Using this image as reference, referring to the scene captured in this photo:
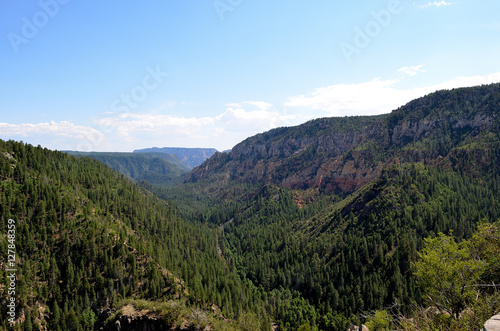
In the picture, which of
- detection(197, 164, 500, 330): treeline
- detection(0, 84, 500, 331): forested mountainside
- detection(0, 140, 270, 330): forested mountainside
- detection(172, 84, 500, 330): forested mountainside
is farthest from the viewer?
detection(172, 84, 500, 330): forested mountainside

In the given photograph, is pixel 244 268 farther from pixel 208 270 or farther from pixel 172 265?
pixel 172 265

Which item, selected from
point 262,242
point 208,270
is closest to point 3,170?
point 208,270

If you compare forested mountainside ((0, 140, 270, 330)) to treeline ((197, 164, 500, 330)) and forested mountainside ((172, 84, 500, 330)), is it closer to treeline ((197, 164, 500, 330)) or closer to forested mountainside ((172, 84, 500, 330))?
treeline ((197, 164, 500, 330))

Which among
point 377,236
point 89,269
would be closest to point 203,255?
point 89,269

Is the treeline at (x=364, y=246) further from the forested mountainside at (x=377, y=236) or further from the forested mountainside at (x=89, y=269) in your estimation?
the forested mountainside at (x=89, y=269)

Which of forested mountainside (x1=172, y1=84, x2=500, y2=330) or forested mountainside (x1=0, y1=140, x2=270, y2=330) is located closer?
forested mountainside (x1=0, y1=140, x2=270, y2=330)

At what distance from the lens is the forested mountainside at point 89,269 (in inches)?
2783

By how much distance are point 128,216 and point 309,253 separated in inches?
3724

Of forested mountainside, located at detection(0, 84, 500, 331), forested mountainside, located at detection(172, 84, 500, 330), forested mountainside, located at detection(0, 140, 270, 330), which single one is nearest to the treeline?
forested mountainside, located at detection(172, 84, 500, 330)

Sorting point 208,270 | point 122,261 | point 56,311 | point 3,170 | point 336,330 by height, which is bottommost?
point 336,330

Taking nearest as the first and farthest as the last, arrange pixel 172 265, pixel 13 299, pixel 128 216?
pixel 13 299
pixel 172 265
pixel 128 216

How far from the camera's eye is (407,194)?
445ft

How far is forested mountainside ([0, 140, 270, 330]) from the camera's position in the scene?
232 ft

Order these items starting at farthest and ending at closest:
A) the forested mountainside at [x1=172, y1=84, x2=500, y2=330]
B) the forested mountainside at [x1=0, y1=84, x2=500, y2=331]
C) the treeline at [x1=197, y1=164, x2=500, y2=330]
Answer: the forested mountainside at [x1=172, y1=84, x2=500, y2=330]
the treeline at [x1=197, y1=164, x2=500, y2=330]
the forested mountainside at [x1=0, y1=84, x2=500, y2=331]
